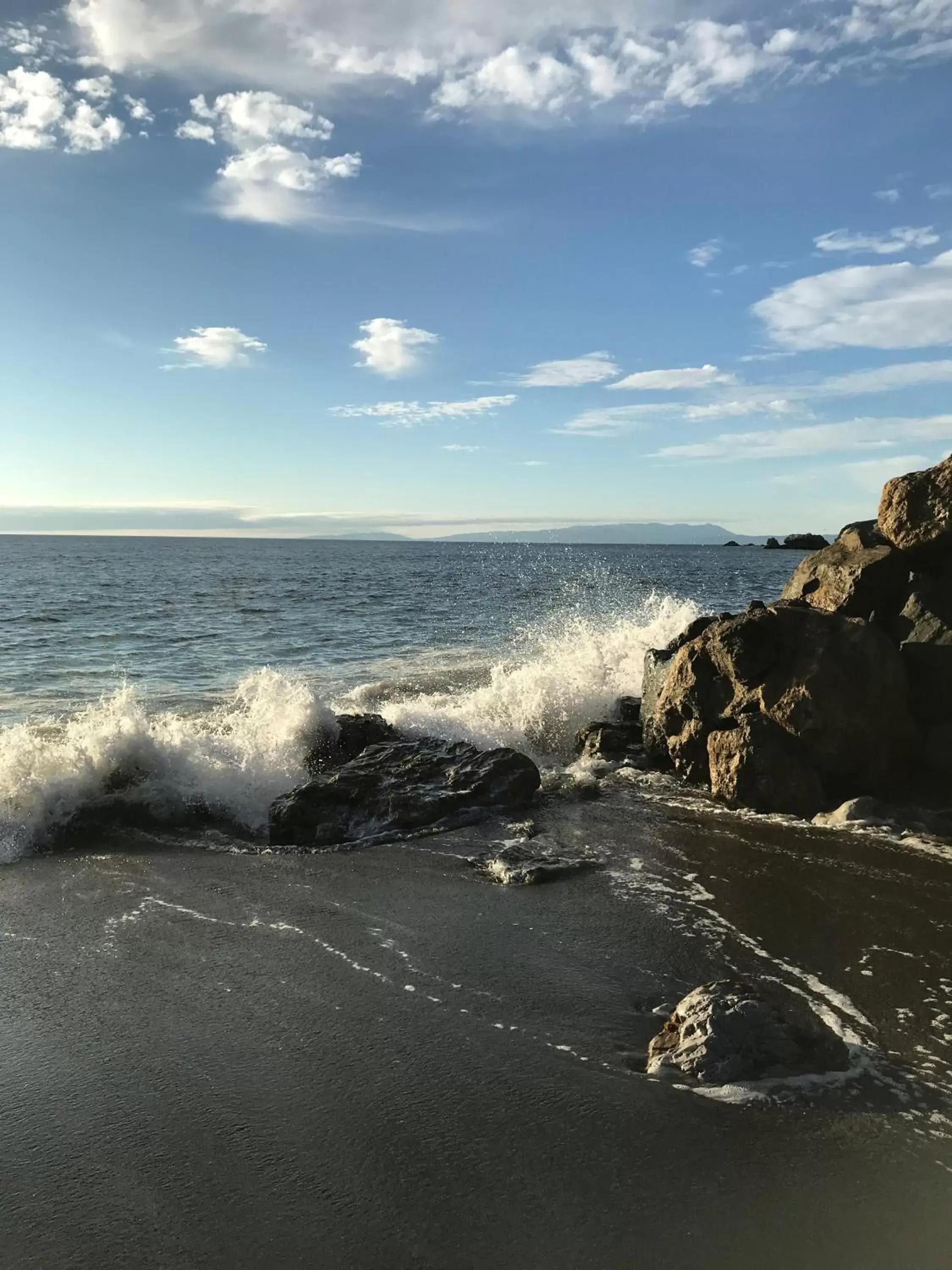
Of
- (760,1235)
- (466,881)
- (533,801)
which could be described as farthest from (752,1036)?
(533,801)

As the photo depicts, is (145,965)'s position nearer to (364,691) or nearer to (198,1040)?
(198,1040)

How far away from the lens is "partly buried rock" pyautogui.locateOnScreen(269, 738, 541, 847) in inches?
339

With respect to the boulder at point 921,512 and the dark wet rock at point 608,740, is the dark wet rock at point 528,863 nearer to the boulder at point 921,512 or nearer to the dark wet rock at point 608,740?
the dark wet rock at point 608,740

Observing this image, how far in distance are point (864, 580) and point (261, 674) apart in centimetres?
856

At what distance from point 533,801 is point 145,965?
4732 mm

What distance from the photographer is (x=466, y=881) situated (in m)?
7.22

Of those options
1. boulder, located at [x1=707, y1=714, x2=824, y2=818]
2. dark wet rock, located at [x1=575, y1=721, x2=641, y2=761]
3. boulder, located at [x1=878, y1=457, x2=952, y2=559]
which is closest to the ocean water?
dark wet rock, located at [x1=575, y1=721, x2=641, y2=761]

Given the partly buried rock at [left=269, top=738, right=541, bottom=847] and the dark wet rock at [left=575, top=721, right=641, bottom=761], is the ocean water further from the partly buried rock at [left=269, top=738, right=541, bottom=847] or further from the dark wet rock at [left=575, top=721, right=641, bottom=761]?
the partly buried rock at [left=269, top=738, right=541, bottom=847]

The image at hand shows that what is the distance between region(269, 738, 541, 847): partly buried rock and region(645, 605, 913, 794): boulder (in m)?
2.25

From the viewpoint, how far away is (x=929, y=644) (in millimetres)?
9234

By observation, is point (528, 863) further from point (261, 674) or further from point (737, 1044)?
point (261, 674)

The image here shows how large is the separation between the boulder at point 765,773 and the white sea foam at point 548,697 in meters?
3.15

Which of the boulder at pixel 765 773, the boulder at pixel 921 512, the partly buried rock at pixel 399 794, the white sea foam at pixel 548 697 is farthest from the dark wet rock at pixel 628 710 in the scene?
the boulder at pixel 921 512

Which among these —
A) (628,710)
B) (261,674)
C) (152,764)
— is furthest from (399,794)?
(261,674)
